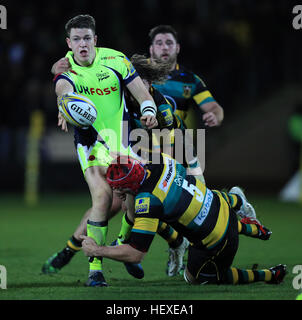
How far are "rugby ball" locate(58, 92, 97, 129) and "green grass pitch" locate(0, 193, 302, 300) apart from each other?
4.33 feet

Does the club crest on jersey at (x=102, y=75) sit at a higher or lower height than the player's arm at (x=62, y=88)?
higher

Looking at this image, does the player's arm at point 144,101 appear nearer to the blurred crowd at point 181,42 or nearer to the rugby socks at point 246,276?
the rugby socks at point 246,276

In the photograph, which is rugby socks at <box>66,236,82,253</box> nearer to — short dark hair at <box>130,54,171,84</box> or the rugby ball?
the rugby ball

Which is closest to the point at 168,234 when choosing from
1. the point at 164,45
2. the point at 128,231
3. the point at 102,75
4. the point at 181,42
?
the point at 128,231

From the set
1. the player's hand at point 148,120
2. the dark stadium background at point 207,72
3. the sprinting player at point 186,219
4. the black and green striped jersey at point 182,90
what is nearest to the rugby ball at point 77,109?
the player's hand at point 148,120

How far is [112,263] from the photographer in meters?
7.19

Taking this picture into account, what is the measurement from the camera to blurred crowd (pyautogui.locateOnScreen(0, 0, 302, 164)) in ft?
53.5

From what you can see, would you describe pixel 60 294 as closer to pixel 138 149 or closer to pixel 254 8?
pixel 138 149

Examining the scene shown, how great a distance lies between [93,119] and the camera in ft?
19.1

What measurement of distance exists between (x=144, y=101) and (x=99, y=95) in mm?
385

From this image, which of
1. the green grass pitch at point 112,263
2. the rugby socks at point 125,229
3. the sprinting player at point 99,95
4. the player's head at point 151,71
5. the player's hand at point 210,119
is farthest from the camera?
the player's hand at point 210,119

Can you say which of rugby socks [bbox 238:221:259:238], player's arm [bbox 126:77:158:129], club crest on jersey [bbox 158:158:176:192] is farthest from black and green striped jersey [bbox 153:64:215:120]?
club crest on jersey [bbox 158:158:176:192]

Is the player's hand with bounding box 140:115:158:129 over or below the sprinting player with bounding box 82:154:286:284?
over

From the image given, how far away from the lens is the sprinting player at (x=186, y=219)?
202 inches
